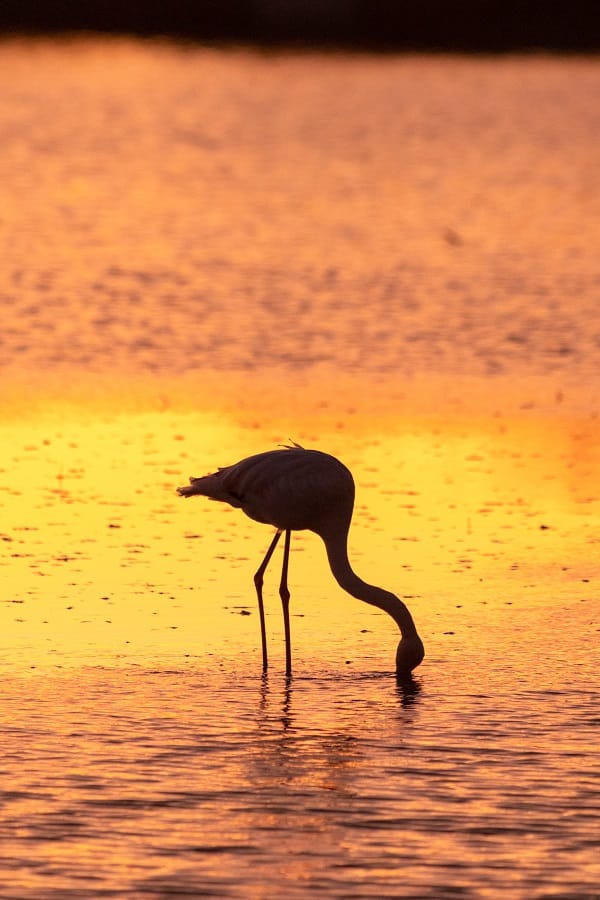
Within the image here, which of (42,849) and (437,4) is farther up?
(437,4)

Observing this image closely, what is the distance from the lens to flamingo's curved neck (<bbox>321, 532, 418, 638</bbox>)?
35.4ft

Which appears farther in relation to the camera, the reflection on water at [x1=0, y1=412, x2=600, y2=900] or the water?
the water

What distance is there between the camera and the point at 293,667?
10930 mm

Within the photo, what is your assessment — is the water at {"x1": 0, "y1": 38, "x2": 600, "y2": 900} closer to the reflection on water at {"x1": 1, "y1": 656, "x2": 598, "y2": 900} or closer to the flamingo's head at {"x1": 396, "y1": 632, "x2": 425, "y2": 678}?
the reflection on water at {"x1": 1, "y1": 656, "x2": 598, "y2": 900}

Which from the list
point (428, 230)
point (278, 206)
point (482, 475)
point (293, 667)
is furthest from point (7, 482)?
point (278, 206)

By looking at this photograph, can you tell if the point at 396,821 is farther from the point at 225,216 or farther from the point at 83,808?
the point at 225,216

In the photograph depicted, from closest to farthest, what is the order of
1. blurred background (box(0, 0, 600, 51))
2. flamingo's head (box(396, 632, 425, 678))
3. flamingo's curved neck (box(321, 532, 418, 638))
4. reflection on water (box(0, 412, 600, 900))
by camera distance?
reflection on water (box(0, 412, 600, 900)), flamingo's head (box(396, 632, 425, 678)), flamingo's curved neck (box(321, 532, 418, 638)), blurred background (box(0, 0, 600, 51))

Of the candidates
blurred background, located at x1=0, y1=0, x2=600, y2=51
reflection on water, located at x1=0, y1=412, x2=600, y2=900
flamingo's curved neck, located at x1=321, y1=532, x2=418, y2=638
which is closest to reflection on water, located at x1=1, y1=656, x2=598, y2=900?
reflection on water, located at x1=0, y1=412, x2=600, y2=900

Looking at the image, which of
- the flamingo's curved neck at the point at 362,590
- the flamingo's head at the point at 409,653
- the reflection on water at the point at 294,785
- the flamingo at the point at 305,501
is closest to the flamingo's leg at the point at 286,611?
the flamingo at the point at 305,501

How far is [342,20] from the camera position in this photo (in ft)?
266

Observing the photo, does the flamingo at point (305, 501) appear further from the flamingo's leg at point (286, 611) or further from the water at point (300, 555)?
the water at point (300, 555)

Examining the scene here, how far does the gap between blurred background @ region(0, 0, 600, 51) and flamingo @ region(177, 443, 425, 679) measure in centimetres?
6498

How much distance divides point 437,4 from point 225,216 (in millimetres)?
48110

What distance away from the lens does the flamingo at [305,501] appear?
35.9 feet
